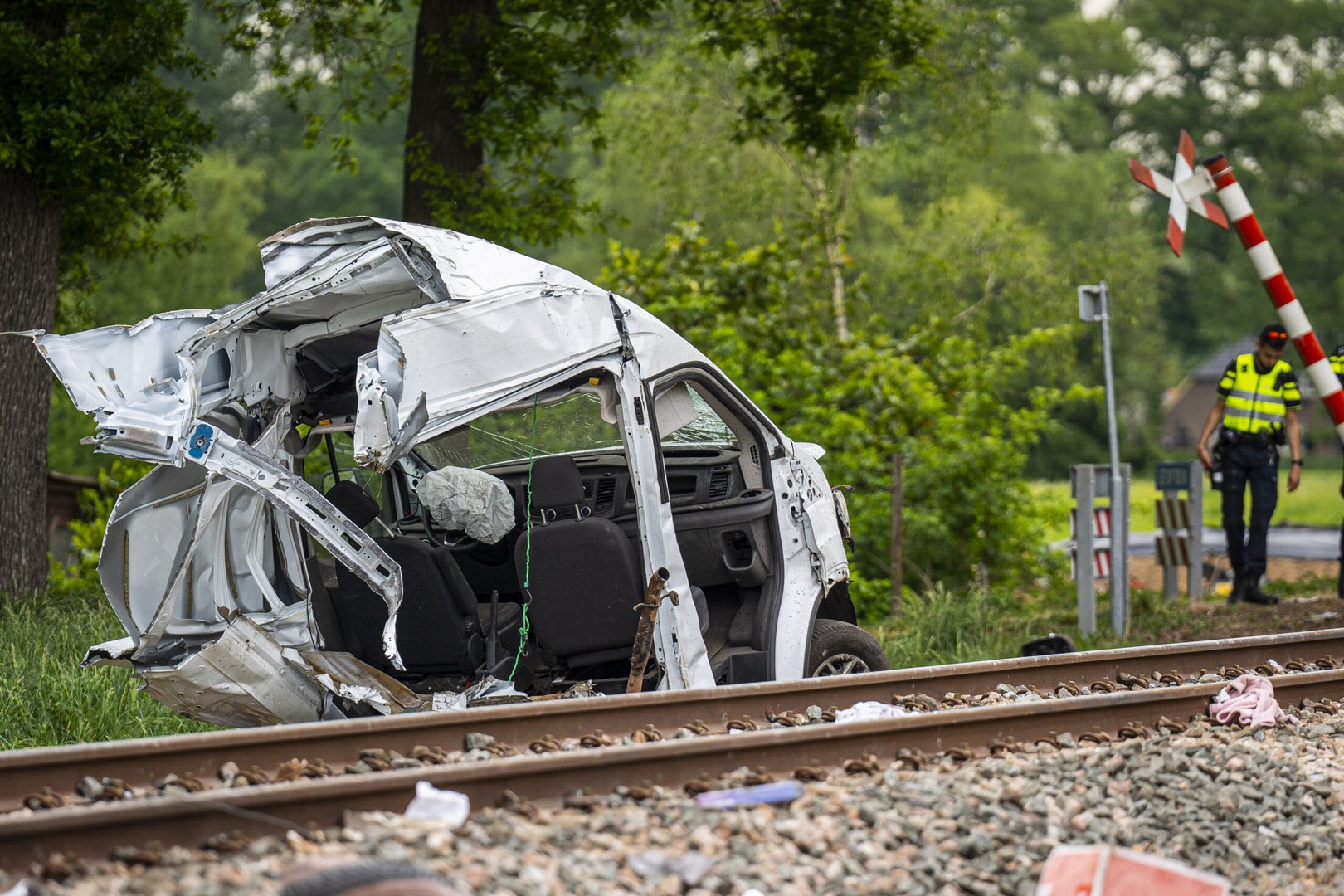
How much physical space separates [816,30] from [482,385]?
31.6 feet

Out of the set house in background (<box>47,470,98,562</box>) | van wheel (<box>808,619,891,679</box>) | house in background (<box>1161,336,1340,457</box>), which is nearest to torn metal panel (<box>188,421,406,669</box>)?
van wheel (<box>808,619,891,679</box>)

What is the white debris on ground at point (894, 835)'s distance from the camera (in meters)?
3.90

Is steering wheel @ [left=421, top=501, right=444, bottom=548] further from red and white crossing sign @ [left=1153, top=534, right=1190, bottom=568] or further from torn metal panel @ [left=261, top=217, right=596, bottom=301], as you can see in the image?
red and white crossing sign @ [left=1153, top=534, right=1190, bottom=568]

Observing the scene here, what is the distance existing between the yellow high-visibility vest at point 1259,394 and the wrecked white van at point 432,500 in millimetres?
6565

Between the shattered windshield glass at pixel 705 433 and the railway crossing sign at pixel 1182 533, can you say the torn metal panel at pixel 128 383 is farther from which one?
the railway crossing sign at pixel 1182 533

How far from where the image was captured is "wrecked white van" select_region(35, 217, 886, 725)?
545 centimetres

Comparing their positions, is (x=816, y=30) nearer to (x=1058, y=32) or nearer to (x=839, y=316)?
(x=839, y=316)

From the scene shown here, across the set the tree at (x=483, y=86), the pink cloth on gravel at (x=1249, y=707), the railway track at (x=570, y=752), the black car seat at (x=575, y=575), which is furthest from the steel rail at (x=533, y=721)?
the tree at (x=483, y=86)

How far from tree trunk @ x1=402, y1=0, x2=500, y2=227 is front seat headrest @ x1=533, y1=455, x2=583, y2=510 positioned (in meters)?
6.85

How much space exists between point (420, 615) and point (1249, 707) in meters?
3.71

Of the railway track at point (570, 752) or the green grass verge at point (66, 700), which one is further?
the green grass verge at point (66, 700)

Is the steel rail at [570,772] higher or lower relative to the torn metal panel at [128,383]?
lower

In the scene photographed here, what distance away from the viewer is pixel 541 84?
43.8ft

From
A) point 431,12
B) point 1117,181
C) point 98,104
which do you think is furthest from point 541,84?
point 1117,181
